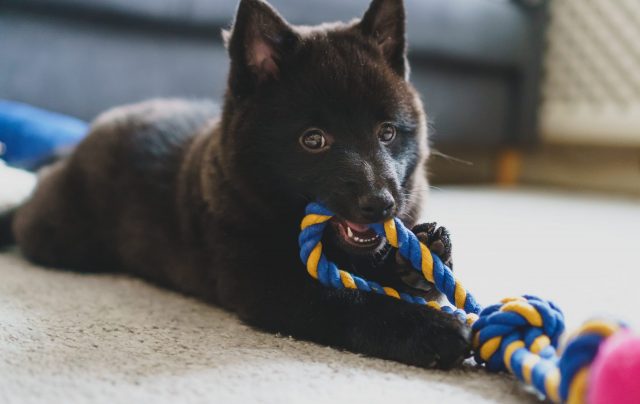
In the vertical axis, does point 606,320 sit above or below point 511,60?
below

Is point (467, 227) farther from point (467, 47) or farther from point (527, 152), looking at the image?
point (527, 152)

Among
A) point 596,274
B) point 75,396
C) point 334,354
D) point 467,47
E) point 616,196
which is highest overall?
point 467,47

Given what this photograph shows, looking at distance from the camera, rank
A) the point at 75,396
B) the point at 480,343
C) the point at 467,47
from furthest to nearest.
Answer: the point at 467,47 → the point at 480,343 → the point at 75,396

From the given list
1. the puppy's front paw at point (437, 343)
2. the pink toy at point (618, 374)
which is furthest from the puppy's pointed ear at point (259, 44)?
the pink toy at point (618, 374)

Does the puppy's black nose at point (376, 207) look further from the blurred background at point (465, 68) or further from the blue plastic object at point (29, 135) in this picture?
the blurred background at point (465, 68)

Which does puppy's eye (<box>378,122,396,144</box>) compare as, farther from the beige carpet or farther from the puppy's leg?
the beige carpet

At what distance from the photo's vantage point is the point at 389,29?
4.65 feet

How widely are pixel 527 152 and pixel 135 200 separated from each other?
132 inches

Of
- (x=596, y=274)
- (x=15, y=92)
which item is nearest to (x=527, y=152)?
(x=596, y=274)

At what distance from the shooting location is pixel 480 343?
0.99 metres

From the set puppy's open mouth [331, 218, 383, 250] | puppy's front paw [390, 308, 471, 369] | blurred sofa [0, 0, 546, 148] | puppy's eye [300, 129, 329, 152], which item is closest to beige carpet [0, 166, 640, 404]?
puppy's front paw [390, 308, 471, 369]

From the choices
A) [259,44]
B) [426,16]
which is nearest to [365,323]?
[259,44]

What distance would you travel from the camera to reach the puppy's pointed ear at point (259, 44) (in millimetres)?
1297

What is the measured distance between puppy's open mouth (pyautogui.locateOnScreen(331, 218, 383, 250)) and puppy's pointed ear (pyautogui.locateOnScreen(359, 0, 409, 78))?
41cm
